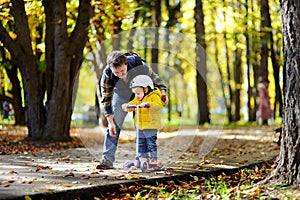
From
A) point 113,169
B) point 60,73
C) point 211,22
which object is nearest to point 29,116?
point 60,73

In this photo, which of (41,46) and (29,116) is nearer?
(29,116)

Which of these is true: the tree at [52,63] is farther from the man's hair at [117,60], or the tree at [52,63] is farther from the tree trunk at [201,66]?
the tree trunk at [201,66]

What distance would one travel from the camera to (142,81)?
5.82 meters

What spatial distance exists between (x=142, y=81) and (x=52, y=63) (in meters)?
5.41

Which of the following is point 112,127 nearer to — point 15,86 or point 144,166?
point 144,166

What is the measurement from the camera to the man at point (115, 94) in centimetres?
600

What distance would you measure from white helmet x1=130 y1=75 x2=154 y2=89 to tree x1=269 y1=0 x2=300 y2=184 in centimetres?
177

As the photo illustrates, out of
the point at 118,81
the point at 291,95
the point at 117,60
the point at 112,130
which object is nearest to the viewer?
the point at 291,95

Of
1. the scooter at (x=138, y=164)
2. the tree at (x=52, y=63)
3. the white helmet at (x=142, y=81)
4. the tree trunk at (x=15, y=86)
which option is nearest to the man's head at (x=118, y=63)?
the white helmet at (x=142, y=81)

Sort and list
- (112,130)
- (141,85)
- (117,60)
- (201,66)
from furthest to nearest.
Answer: (201,66) < (112,130) < (141,85) < (117,60)

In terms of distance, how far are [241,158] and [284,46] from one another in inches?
117

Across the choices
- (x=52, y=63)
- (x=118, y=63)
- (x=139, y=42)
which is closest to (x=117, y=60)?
(x=118, y=63)

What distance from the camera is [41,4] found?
10898 mm

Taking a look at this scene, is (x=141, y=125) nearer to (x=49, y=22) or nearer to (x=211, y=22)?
(x=49, y=22)
